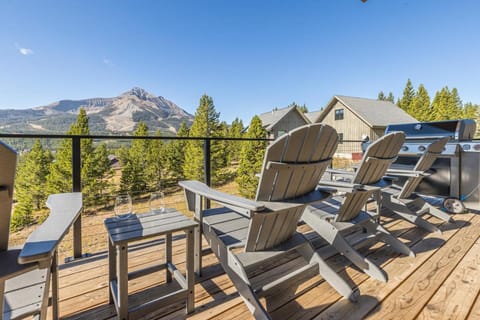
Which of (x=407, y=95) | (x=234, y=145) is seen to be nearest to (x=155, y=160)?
(x=234, y=145)

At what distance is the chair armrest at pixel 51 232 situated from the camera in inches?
24.7

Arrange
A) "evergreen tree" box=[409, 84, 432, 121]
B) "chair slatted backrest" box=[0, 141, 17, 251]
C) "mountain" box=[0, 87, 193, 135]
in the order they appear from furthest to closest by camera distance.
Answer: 1. "mountain" box=[0, 87, 193, 135]
2. "evergreen tree" box=[409, 84, 432, 121]
3. "chair slatted backrest" box=[0, 141, 17, 251]

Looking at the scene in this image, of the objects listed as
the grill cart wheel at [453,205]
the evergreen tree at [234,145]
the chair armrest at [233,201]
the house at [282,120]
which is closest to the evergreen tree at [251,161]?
the evergreen tree at [234,145]

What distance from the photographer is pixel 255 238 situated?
1395mm

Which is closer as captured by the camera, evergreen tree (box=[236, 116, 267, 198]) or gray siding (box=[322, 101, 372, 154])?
evergreen tree (box=[236, 116, 267, 198])

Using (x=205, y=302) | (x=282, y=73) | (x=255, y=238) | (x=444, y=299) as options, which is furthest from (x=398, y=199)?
(x=282, y=73)

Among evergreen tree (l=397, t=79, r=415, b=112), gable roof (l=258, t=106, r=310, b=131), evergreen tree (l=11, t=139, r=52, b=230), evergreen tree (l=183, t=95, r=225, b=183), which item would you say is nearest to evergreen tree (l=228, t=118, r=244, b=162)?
evergreen tree (l=183, t=95, r=225, b=183)

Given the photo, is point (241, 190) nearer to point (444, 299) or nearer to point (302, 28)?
point (302, 28)

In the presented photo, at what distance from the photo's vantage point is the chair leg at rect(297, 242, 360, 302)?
1464 mm

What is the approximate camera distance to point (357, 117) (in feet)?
58.8

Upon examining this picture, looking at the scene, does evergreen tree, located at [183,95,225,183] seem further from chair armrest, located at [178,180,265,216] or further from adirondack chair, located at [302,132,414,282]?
chair armrest, located at [178,180,265,216]

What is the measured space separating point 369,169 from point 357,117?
18.1m

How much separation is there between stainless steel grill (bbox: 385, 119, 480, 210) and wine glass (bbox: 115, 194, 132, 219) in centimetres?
366

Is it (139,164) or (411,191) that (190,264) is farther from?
(139,164)
